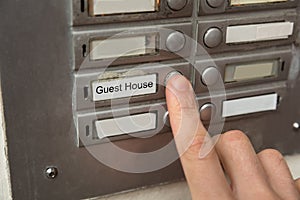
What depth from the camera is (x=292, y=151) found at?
0.50 metres

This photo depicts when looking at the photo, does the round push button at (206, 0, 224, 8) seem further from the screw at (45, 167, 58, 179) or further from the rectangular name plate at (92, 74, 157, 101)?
the screw at (45, 167, 58, 179)

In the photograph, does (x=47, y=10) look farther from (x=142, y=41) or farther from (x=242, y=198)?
(x=242, y=198)

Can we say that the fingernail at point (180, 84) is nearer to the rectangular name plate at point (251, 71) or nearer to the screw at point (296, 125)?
the rectangular name plate at point (251, 71)

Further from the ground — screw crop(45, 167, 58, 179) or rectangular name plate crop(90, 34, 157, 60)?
rectangular name plate crop(90, 34, 157, 60)

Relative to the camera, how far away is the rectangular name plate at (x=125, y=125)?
39 cm

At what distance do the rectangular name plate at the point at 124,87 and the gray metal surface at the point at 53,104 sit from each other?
13mm

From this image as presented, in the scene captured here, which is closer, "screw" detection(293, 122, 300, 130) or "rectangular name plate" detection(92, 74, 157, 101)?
"rectangular name plate" detection(92, 74, 157, 101)

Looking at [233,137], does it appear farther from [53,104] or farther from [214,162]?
[53,104]

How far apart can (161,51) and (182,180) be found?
15 cm

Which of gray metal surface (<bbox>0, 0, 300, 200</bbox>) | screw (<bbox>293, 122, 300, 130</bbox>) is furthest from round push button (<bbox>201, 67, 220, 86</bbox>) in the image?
screw (<bbox>293, 122, 300, 130</bbox>)

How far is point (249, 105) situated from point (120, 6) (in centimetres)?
17

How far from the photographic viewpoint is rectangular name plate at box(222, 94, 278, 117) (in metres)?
0.44

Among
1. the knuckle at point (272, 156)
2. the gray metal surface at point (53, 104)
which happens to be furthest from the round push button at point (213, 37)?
the knuckle at point (272, 156)

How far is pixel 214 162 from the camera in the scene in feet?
1.27
